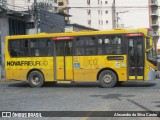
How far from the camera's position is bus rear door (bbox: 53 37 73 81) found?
2238cm

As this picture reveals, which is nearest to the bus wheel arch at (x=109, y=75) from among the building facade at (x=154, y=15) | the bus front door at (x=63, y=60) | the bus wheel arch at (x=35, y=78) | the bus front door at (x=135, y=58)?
the bus front door at (x=135, y=58)

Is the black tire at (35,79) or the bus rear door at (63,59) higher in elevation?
the bus rear door at (63,59)

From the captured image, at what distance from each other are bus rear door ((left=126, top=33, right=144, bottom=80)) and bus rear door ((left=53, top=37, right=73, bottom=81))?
327 cm

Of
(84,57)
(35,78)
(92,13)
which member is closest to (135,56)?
(84,57)

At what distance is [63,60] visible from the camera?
2244cm

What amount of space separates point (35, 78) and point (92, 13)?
269 feet

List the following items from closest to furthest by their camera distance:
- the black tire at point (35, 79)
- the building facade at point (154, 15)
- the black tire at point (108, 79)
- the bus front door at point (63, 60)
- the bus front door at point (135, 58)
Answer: the bus front door at point (135, 58) < the black tire at point (108, 79) < the bus front door at point (63, 60) < the black tire at point (35, 79) < the building facade at point (154, 15)

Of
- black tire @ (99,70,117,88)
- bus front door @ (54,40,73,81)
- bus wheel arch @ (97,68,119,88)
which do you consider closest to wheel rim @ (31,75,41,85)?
bus front door @ (54,40,73,81)

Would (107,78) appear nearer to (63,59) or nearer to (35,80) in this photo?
(63,59)

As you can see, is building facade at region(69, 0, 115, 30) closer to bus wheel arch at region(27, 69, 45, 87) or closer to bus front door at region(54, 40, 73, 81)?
bus wheel arch at region(27, 69, 45, 87)

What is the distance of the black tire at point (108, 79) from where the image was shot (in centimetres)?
2156

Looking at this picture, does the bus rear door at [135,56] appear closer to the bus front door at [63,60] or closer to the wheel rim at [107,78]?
the wheel rim at [107,78]

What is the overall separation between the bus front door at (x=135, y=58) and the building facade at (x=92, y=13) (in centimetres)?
7331

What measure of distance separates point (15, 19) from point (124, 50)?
72.4ft
